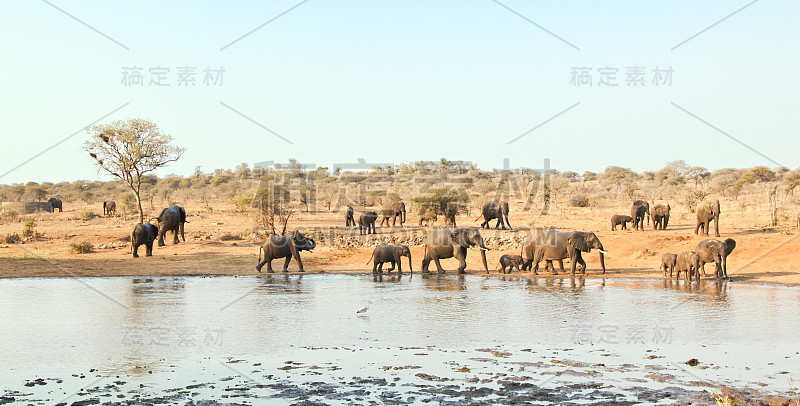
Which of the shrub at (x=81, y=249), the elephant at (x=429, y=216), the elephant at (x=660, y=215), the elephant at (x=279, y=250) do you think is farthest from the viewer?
the elephant at (x=429, y=216)

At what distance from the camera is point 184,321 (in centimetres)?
1328

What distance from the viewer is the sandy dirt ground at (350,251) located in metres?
21.8

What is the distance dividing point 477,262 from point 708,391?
55.9 feet

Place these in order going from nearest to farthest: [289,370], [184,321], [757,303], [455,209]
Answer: [289,370] < [184,321] < [757,303] < [455,209]

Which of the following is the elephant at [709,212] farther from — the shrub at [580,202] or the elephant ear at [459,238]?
the shrub at [580,202]

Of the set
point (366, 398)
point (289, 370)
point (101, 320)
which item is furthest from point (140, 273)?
point (366, 398)

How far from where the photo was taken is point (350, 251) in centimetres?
2830

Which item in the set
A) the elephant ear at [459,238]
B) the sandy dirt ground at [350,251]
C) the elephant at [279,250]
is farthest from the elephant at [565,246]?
the elephant at [279,250]

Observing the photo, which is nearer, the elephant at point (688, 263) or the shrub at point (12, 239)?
the elephant at point (688, 263)

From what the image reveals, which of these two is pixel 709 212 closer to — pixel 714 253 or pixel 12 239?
pixel 714 253

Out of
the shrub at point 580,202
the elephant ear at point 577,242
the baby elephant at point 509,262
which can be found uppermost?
the shrub at point 580,202

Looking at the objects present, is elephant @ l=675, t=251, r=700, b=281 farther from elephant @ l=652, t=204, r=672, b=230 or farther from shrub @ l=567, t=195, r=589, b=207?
shrub @ l=567, t=195, r=589, b=207

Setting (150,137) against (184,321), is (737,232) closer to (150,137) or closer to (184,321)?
(184,321)

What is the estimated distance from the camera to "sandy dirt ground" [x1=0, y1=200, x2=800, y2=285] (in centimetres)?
2184
